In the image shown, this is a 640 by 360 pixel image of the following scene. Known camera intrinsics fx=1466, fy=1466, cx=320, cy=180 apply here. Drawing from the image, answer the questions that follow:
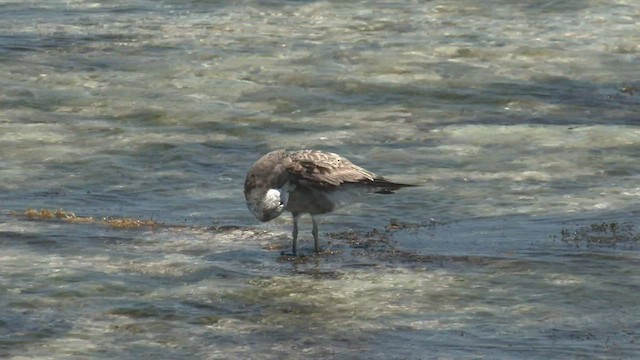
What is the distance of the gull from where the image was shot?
52.0ft

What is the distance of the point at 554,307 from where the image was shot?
46.8 feet

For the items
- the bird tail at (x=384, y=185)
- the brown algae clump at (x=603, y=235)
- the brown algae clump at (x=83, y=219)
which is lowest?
the brown algae clump at (x=83, y=219)

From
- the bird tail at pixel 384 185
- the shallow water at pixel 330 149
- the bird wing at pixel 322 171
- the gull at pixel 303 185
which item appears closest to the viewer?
the shallow water at pixel 330 149

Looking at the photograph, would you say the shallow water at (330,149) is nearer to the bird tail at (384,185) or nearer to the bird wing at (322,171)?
the bird tail at (384,185)

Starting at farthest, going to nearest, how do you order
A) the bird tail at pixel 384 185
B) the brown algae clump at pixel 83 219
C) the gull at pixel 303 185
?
the brown algae clump at pixel 83 219 < the bird tail at pixel 384 185 < the gull at pixel 303 185

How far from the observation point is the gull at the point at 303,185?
15.9 m

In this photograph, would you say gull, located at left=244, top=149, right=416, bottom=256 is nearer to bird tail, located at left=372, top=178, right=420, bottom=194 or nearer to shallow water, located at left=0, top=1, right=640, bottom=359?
bird tail, located at left=372, top=178, right=420, bottom=194

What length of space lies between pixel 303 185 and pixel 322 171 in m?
0.30

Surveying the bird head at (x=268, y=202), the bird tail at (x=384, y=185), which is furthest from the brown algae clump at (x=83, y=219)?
the bird tail at (x=384, y=185)

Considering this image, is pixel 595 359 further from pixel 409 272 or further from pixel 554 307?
pixel 409 272

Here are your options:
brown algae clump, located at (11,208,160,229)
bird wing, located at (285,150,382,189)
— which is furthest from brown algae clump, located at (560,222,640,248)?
brown algae clump, located at (11,208,160,229)

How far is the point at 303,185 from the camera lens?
1609 cm

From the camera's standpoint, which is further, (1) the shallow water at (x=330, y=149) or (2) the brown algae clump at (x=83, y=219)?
(2) the brown algae clump at (x=83, y=219)

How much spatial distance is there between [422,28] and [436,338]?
61.4ft
